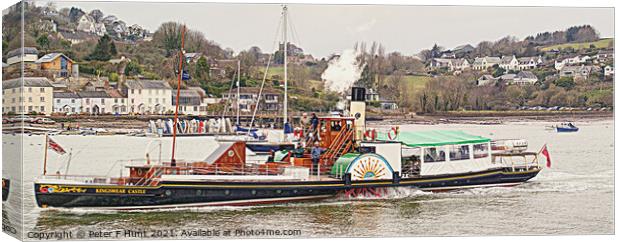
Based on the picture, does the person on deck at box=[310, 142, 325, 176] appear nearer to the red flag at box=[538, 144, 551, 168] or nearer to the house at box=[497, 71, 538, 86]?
the red flag at box=[538, 144, 551, 168]

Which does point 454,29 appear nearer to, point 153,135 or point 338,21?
point 338,21

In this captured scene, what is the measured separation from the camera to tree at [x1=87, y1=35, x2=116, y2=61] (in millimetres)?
25222

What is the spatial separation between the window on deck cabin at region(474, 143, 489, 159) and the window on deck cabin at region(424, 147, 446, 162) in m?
0.84

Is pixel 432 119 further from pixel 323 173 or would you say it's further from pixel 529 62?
pixel 323 173

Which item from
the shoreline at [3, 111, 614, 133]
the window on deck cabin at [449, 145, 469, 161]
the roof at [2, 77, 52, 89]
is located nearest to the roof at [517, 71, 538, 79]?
the shoreline at [3, 111, 614, 133]

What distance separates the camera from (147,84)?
1101 inches

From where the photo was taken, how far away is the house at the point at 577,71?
21266mm

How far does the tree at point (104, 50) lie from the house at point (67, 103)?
289 cm

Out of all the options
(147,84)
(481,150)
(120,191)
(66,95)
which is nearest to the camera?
(120,191)

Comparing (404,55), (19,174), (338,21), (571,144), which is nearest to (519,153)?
(571,144)

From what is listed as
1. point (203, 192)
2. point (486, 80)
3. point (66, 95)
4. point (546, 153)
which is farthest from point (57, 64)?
point (546, 153)

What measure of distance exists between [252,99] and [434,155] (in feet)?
31.6

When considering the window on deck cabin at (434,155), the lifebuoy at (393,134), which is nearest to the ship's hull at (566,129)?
the window on deck cabin at (434,155)

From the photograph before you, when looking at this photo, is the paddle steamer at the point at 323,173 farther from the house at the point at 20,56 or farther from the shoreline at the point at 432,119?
the house at the point at 20,56
